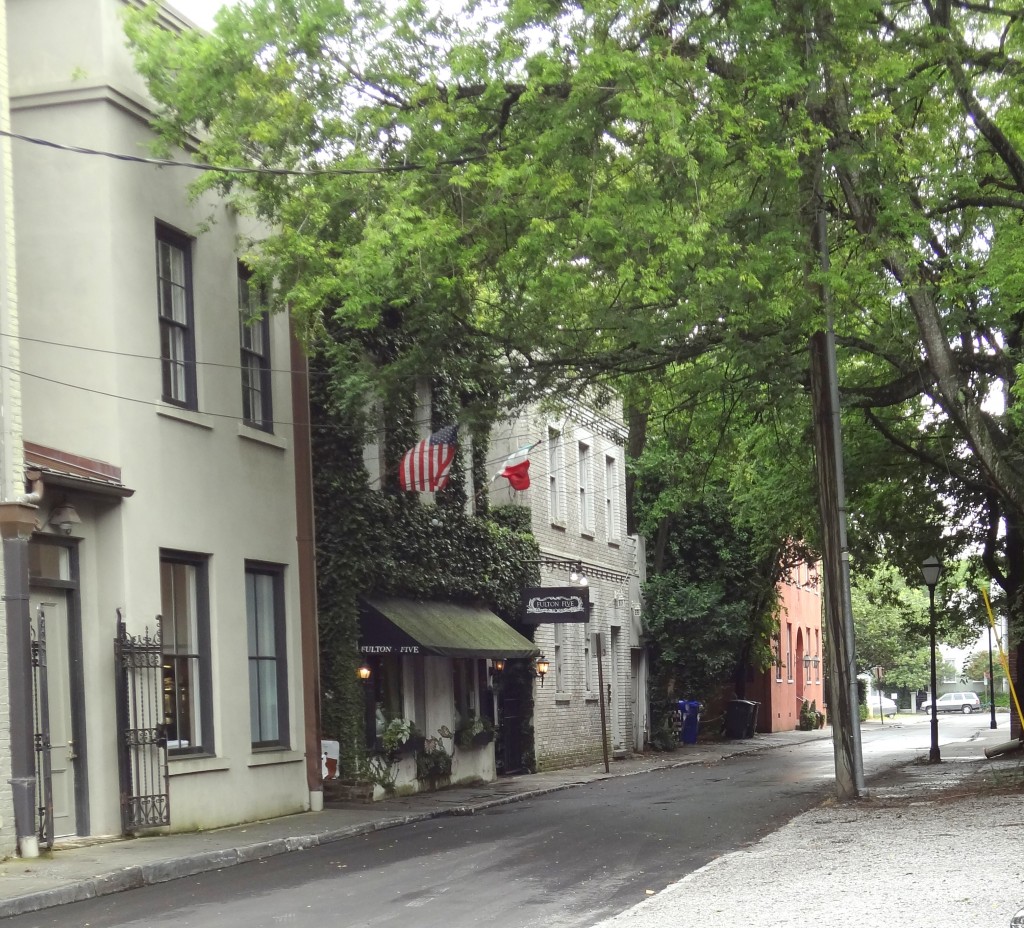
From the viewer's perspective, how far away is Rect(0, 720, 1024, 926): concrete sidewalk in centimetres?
1169

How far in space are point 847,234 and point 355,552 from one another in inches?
297

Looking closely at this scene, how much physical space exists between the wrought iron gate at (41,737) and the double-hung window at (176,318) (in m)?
3.77

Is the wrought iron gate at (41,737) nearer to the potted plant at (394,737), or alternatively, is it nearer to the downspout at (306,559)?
the downspout at (306,559)

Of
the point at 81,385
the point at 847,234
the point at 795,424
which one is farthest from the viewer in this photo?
the point at 795,424

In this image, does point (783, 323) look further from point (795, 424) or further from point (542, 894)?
point (542, 894)

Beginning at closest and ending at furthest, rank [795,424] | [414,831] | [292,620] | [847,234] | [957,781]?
[414,831]
[847,234]
[292,620]
[957,781]
[795,424]

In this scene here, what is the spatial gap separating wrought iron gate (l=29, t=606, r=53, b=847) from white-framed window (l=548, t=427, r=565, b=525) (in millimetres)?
16579

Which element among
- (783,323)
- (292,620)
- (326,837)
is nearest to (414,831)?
(326,837)

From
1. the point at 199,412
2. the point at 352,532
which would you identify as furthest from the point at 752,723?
the point at 199,412

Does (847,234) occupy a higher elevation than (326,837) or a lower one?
higher

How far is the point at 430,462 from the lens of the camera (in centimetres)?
2100

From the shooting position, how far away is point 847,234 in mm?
18203

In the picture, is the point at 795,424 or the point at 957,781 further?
the point at 795,424

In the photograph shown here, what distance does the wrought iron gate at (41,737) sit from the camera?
45.4 feet
